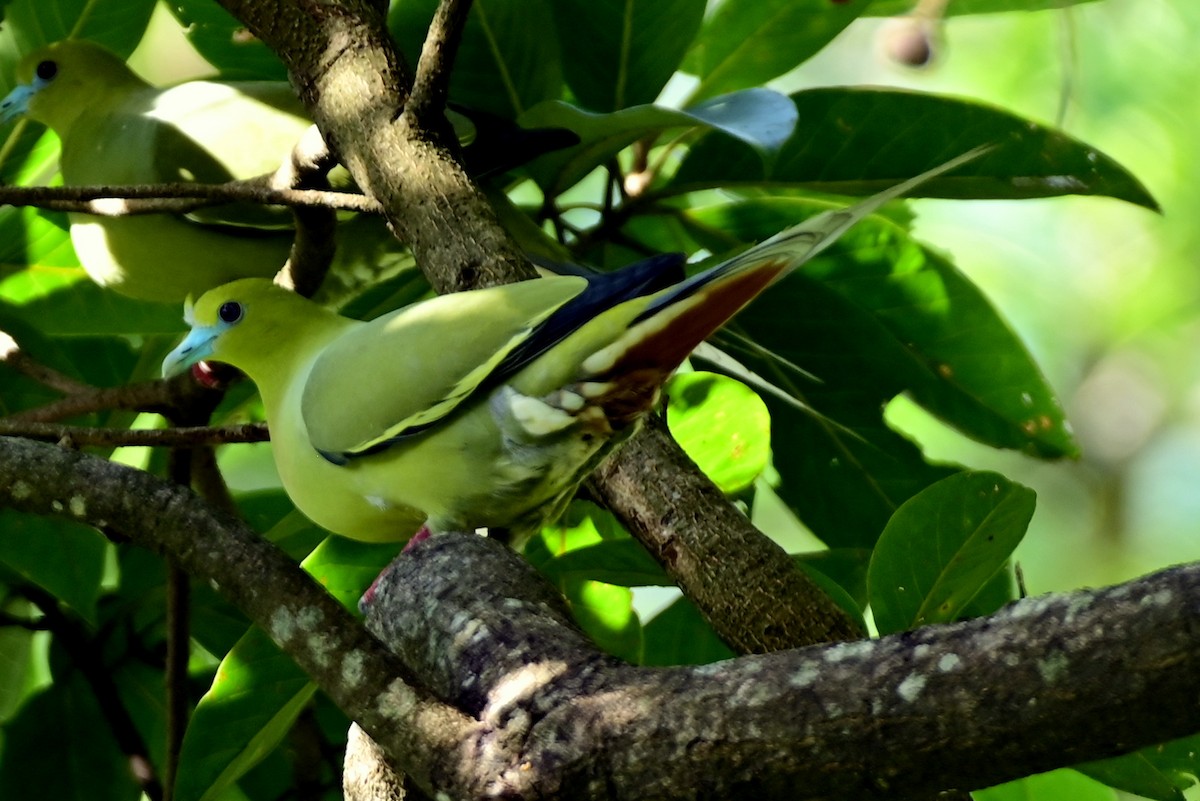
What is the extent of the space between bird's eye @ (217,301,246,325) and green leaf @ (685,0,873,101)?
88 centimetres

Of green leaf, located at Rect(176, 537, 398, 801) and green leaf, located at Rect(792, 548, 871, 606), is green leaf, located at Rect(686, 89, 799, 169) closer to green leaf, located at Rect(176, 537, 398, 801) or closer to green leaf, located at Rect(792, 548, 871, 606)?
green leaf, located at Rect(792, 548, 871, 606)

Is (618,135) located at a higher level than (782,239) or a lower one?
lower

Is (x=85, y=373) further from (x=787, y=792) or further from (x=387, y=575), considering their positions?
(x=787, y=792)

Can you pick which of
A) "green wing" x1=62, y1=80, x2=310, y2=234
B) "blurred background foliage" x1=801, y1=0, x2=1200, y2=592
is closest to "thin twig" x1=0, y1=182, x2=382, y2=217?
"green wing" x1=62, y1=80, x2=310, y2=234

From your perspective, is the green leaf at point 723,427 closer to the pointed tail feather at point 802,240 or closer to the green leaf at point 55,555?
the pointed tail feather at point 802,240

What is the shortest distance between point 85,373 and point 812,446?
132cm

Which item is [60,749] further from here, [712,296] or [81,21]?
[712,296]

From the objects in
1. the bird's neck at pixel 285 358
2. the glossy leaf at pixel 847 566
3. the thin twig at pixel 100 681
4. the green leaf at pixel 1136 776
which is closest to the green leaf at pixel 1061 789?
the green leaf at pixel 1136 776

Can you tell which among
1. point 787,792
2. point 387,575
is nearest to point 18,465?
point 387,575

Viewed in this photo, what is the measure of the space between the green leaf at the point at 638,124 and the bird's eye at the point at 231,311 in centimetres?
48

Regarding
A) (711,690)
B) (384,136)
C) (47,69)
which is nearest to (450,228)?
(384,136)

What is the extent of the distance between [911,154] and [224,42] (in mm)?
1124

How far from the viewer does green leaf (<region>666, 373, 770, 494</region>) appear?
5.92ft

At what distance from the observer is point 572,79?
2.19 m
